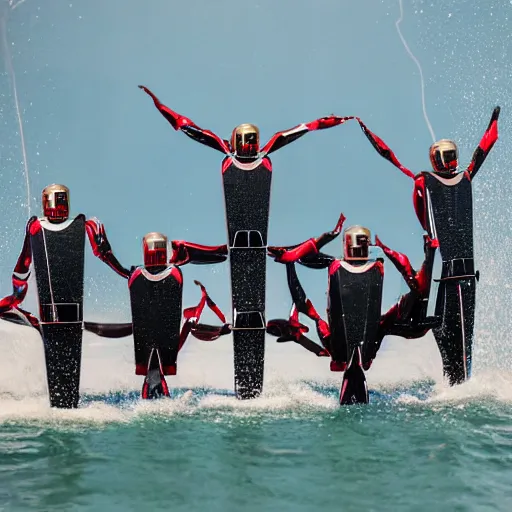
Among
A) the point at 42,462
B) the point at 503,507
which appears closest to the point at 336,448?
the point at 503,507

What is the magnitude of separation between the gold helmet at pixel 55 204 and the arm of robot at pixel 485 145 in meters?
5.45

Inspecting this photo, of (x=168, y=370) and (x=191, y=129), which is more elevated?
(x=191, y=129)

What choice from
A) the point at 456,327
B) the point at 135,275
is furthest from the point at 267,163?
the point at 456,327

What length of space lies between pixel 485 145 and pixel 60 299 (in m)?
6.06

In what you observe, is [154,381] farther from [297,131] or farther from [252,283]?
[297,131]

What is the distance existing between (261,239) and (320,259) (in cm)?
93

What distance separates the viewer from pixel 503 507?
5.52 m

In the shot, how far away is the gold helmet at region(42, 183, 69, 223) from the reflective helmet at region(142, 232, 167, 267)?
110 cm

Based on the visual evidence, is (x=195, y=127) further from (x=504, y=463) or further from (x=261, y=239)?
(x=504, y=463)

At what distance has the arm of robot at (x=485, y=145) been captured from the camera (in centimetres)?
1066

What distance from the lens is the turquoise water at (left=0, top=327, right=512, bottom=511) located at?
5.85m

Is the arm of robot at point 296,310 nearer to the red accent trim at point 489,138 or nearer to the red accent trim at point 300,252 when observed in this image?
the red accent trim at point 300,252

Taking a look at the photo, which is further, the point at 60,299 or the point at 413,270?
the point at 413,270

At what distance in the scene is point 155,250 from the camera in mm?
9852
